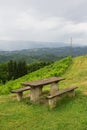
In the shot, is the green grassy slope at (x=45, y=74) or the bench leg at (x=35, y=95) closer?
the bench leg at (x=35, y=95)

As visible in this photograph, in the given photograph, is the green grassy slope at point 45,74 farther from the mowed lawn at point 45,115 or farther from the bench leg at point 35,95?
the mowed lawn at point 45,115

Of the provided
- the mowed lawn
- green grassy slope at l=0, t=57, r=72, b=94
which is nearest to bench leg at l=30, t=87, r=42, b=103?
the mowed lawn

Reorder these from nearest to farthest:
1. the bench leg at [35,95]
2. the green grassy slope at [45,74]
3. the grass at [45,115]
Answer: the grass at [45,115] → the bench leg at [35,95] → the green grassy slope at [45,74]

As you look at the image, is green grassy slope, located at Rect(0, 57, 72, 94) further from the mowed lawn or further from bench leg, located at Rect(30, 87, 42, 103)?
the mowed lawn

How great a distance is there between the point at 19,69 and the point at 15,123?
63738 mm

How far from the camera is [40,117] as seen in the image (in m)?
12.9

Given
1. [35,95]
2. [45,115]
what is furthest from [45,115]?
[35,95]

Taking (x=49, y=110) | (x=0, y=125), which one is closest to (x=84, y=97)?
(x=49, y=110)

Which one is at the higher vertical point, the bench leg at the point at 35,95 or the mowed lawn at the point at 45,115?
the bench leg at the point at 35,95

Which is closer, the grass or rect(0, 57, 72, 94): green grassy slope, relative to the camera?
the grass

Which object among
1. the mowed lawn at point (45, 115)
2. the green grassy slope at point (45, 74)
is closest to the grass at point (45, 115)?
the mowed lawn at point (45, 115)

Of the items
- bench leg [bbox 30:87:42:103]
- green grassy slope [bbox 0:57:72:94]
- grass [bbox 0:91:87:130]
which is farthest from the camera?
green grassy slope [bbox 0:57:72:94]

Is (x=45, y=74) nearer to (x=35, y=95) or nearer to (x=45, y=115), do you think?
(x=35, y=95)

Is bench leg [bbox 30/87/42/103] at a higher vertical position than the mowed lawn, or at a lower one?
higher
